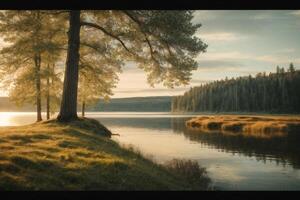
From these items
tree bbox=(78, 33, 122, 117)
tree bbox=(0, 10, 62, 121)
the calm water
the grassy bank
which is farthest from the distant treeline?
the grassy bank

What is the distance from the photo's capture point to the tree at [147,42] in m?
26.9

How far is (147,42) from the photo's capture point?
29484 mm

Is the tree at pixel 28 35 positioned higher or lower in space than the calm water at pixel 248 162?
higher

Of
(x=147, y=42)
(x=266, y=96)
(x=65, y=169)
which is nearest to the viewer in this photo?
(x=65, y=169)

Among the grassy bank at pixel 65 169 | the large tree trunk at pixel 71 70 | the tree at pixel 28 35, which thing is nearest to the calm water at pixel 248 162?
the grassy bank at pixel 65 169

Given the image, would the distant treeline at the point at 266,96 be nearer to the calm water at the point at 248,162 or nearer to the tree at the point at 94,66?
the calm water at the point at 248,162

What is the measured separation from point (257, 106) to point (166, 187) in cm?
16792

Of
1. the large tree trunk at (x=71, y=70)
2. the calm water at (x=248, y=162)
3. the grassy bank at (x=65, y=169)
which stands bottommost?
the calm water at (x=248, y=162)

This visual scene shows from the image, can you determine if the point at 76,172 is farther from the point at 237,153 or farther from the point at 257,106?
the point at 257,106

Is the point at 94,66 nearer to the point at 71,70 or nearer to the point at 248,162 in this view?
the point at 71,70

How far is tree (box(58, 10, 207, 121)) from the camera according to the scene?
26.9 meters

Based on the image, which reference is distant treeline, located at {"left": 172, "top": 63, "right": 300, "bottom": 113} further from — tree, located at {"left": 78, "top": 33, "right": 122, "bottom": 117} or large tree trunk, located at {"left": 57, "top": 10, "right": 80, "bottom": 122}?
large tree trunk, located at {"left": 57, "top": 10, "right": 80, "bottom": 122}

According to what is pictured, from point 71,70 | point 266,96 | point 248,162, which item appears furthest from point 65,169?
point 266,96
